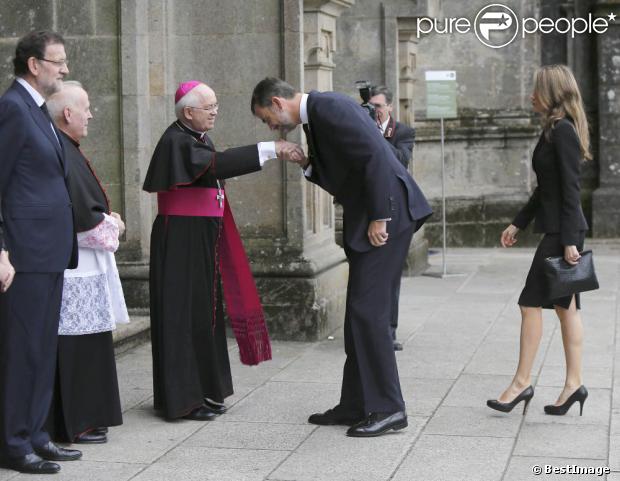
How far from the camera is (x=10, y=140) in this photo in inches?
221

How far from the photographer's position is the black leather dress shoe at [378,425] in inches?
246

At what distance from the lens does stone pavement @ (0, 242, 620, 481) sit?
224 inches

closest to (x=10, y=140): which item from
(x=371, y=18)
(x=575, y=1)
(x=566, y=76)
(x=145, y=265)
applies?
(x=566, y=76)

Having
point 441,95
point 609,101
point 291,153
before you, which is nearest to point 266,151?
point 291,153

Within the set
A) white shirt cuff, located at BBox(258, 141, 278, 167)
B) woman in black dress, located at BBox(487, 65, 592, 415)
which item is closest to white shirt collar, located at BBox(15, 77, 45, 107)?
white shirt cuff, located at BBox(258, 141, 278, 167)

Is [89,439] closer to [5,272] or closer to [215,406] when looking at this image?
[215,406]

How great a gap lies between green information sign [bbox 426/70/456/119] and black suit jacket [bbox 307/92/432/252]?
7.63 meters

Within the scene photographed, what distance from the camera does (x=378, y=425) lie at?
20.6ft

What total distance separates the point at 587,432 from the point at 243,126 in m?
3.89

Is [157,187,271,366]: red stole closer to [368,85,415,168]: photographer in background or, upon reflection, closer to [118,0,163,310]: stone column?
[118,0,163,310]: stone column

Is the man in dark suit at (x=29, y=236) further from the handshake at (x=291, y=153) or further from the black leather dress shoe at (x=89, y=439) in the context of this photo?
the handshake at (x=291, y=153)

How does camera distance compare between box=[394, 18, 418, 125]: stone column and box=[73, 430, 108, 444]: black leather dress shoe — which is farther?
box=[394, 18, 418, 125]: stone column

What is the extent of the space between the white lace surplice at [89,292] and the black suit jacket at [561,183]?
2162mm

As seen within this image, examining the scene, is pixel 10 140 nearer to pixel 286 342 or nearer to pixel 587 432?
pixel 587 432
